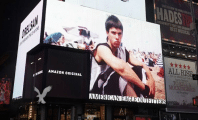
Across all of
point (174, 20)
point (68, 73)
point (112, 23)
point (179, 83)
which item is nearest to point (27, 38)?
point (68, 73)

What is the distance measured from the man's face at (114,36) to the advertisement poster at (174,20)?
7.19m

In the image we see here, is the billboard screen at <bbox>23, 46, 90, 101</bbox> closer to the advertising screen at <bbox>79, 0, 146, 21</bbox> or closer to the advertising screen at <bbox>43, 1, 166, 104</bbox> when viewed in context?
the advertising screen at <bbox>43, 1, 166, 104</bbox>

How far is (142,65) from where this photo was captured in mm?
20938

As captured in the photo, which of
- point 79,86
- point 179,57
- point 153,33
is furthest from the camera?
point 179,57

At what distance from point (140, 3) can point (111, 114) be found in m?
11.9

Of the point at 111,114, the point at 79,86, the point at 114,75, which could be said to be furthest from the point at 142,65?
the point at 79,86

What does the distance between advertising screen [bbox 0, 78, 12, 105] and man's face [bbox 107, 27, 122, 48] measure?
14610 mm

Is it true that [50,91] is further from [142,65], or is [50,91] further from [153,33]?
[153,33]

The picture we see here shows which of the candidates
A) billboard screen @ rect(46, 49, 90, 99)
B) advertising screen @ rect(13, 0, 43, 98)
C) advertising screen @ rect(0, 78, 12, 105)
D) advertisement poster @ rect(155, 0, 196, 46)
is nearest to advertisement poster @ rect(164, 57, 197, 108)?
advertisement poster @ rect(155, 0, 196, 46)

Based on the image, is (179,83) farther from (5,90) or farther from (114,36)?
(5,90)

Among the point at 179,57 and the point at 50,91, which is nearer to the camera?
the point at 50,91

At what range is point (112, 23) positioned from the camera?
20.5 metres

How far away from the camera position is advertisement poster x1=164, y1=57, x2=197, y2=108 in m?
24.4

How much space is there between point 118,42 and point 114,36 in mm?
616
